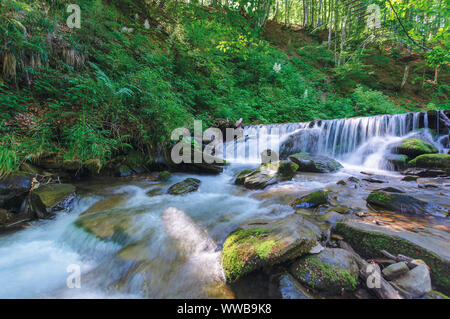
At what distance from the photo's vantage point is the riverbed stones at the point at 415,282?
1.31m

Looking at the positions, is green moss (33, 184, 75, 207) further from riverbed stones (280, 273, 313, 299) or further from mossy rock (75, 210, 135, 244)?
riverbed stones (280, 273, 313, 299)

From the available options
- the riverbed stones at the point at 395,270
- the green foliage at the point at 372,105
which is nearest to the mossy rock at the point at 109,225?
the riverbed stones at the point at 395,270

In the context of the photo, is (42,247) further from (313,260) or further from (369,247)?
(369,247)

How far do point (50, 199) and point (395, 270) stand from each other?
4.59 m

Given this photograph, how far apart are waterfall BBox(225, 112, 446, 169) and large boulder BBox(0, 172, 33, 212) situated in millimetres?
5850

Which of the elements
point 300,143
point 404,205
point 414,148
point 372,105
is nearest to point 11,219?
point 404,205

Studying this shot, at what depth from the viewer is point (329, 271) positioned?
1.48 m

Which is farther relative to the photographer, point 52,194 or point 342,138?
point 342,138

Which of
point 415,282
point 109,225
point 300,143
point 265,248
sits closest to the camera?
point 415,282

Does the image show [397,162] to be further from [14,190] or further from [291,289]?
[14,190]

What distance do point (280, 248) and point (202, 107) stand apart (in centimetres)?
865

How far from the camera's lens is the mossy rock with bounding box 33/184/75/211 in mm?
2945

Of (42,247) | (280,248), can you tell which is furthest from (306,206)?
(42,247)

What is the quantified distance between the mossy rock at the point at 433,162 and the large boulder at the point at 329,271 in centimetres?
556
